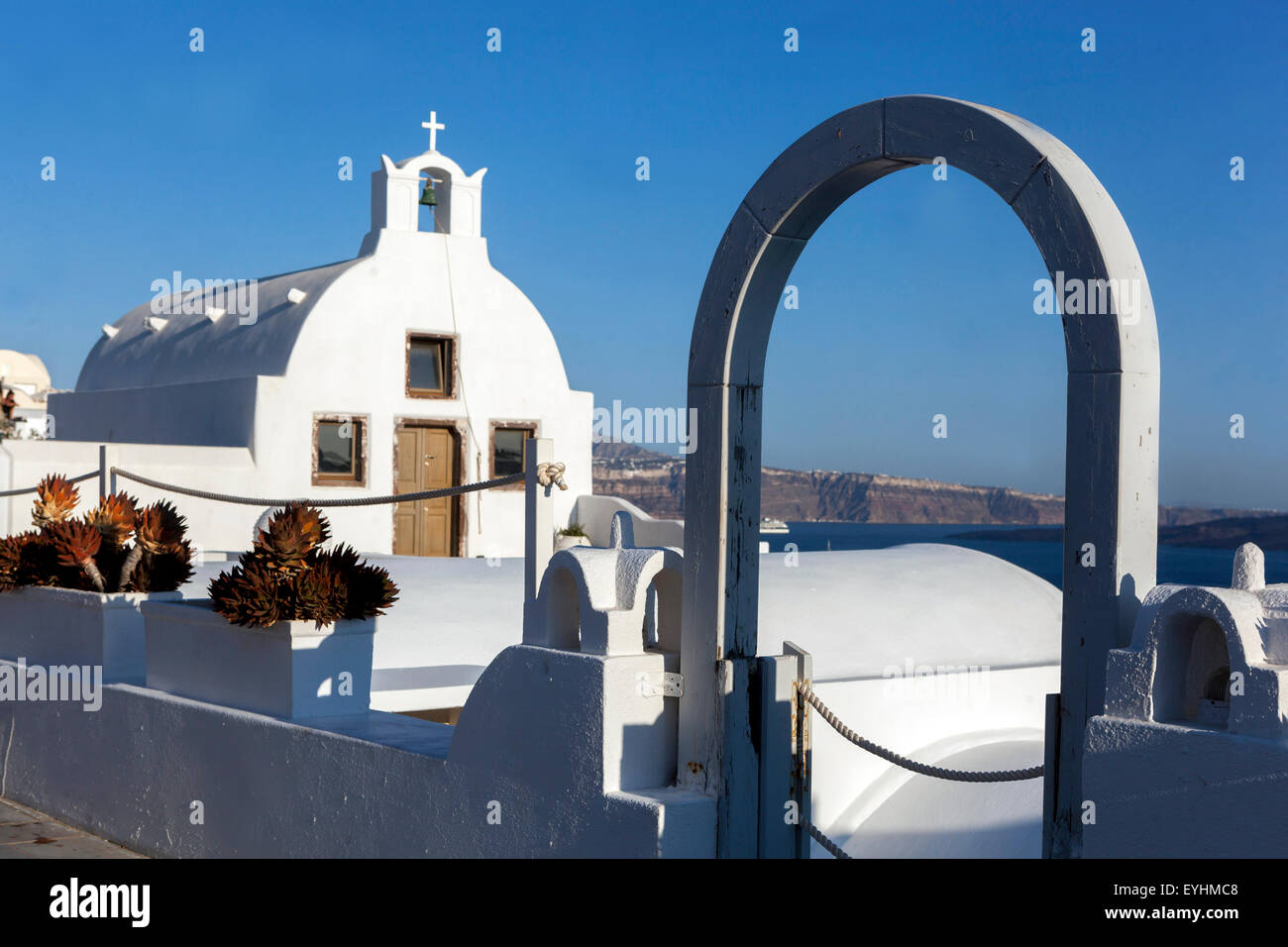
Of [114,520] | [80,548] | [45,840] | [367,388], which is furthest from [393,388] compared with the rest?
[45,840]

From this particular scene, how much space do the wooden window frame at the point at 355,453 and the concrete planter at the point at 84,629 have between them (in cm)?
884

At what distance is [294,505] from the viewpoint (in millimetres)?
5809

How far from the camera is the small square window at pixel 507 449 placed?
17.8 metres

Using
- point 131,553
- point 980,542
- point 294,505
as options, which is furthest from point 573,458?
point 980,542

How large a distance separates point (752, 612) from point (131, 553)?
14.1 ft

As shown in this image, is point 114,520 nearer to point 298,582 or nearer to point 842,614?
point 298,582

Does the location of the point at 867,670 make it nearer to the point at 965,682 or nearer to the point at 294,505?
the point at 965,682

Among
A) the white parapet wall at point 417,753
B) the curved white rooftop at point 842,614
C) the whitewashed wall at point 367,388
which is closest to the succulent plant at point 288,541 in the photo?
the white parapet wall at point 417,753

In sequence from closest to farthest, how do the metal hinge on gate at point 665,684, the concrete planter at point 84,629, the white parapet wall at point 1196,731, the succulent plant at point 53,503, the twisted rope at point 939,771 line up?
the white parapet wall at point 1196,731 < the twisted rope at point 939,771 < the metal hinge on gate at point 665,684 < the concrete planter at point 84,629 < the succulent plant at point 53,503

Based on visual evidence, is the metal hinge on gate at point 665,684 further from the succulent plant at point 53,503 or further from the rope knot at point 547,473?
the succulent plant at point 53,503

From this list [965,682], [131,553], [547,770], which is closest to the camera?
[547,770]
